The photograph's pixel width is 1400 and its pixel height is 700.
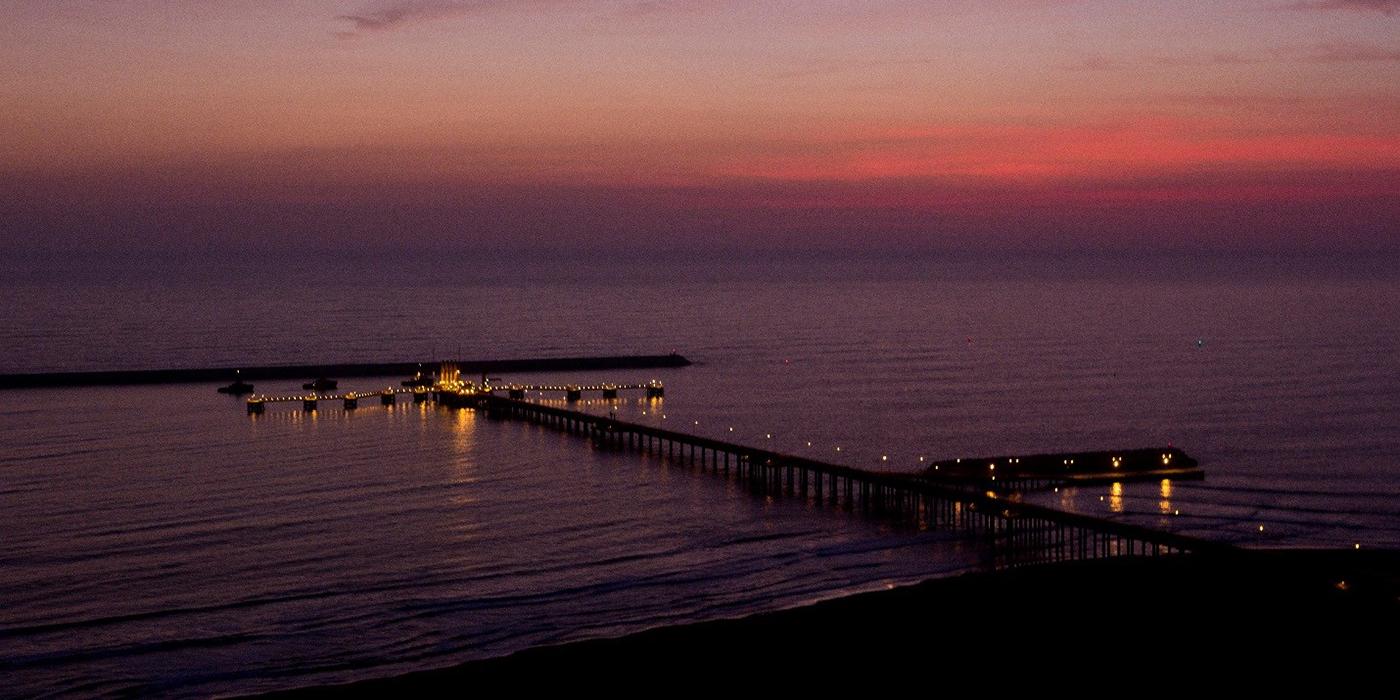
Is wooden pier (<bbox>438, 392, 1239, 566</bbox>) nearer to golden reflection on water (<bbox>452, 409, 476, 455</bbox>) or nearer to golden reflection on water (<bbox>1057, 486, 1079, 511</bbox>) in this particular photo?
golden reflection on water (<bbox>1057, 486, 1079, 511</bbox>)

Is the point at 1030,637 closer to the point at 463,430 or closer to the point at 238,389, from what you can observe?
the point at 463,430

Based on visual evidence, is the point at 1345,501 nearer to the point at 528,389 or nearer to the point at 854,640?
the point at 854,640

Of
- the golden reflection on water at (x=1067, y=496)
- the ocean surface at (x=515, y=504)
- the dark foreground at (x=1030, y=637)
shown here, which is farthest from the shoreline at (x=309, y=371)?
the dark foreground at (x=1030, y=637)

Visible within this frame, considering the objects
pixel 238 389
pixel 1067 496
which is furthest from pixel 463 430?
pixel 1067 496

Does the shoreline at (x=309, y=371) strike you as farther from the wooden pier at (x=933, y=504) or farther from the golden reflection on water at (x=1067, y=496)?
the golden reflection on water at (x=1067, y=496)

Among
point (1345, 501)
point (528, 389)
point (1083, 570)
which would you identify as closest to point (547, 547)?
point (1083, 570)
